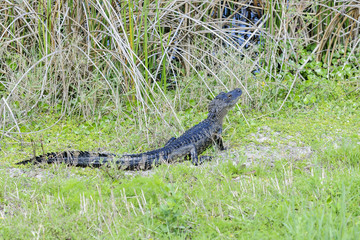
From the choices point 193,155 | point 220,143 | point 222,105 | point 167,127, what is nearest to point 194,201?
point 193,155

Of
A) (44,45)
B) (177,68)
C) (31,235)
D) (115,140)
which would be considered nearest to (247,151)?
(115,140)

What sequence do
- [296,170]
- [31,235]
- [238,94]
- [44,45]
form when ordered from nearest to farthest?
[31,235] < [296,170] < [238,94] < [44,45]

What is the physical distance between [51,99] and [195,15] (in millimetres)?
2094

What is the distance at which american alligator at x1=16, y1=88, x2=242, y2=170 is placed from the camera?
11.8 ft

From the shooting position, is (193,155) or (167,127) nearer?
(193,155)

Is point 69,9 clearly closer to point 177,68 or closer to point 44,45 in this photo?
point 44,45

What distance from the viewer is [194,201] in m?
2.56

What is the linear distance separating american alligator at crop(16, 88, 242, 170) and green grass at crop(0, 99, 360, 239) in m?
0.10

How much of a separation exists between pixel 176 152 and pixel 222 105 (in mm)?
850

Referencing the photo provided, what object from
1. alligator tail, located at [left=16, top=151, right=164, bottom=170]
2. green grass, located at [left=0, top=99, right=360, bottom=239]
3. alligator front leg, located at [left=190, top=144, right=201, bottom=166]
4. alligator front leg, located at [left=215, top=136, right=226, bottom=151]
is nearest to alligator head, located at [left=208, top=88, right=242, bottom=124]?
alligator front leg, located at [left=215, top=136, right=226, bottom=151]

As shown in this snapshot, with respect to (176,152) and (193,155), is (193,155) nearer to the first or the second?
(193,155)

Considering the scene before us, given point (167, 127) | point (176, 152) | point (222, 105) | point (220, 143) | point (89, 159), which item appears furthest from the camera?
point (222, 105)

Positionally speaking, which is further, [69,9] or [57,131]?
[69,9]

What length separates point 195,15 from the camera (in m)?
5.48
